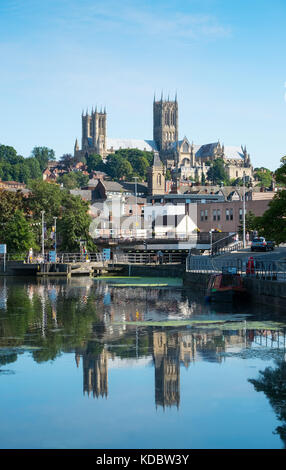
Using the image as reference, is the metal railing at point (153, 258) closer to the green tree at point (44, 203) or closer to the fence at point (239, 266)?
the fence at point (239, 266)

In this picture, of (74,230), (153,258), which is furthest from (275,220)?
(74,230)

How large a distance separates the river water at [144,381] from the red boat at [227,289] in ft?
22.4

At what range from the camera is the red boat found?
48031 mm

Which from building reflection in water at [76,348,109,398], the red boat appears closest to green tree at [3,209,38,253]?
the red boat

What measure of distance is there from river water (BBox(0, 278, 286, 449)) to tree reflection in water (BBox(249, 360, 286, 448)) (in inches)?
1.3

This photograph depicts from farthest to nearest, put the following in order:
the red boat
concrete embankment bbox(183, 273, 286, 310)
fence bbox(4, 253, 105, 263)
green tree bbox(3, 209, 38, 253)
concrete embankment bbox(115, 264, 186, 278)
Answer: green tree bbox(3, 209, 38, 253) < fence bbox(4, 253, 105, 263) < concrete embankment bbox(115, 264, 186, 278) < the red boat < concrete embankment bbox(183, 273, 286, 310)

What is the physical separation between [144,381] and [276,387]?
449 cm

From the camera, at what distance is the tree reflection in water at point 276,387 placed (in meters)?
19.2

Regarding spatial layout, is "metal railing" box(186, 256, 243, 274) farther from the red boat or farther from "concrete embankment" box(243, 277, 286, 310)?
"concrete embankment" box(243, 277, 286, 310)

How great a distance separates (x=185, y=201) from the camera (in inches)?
6299

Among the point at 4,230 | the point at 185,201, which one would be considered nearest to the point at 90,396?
the point at 4,230

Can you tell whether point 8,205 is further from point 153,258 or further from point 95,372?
point 95,372

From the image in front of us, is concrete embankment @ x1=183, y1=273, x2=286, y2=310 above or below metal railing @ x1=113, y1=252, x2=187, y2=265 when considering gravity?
below

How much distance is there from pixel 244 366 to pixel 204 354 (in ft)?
8.67
